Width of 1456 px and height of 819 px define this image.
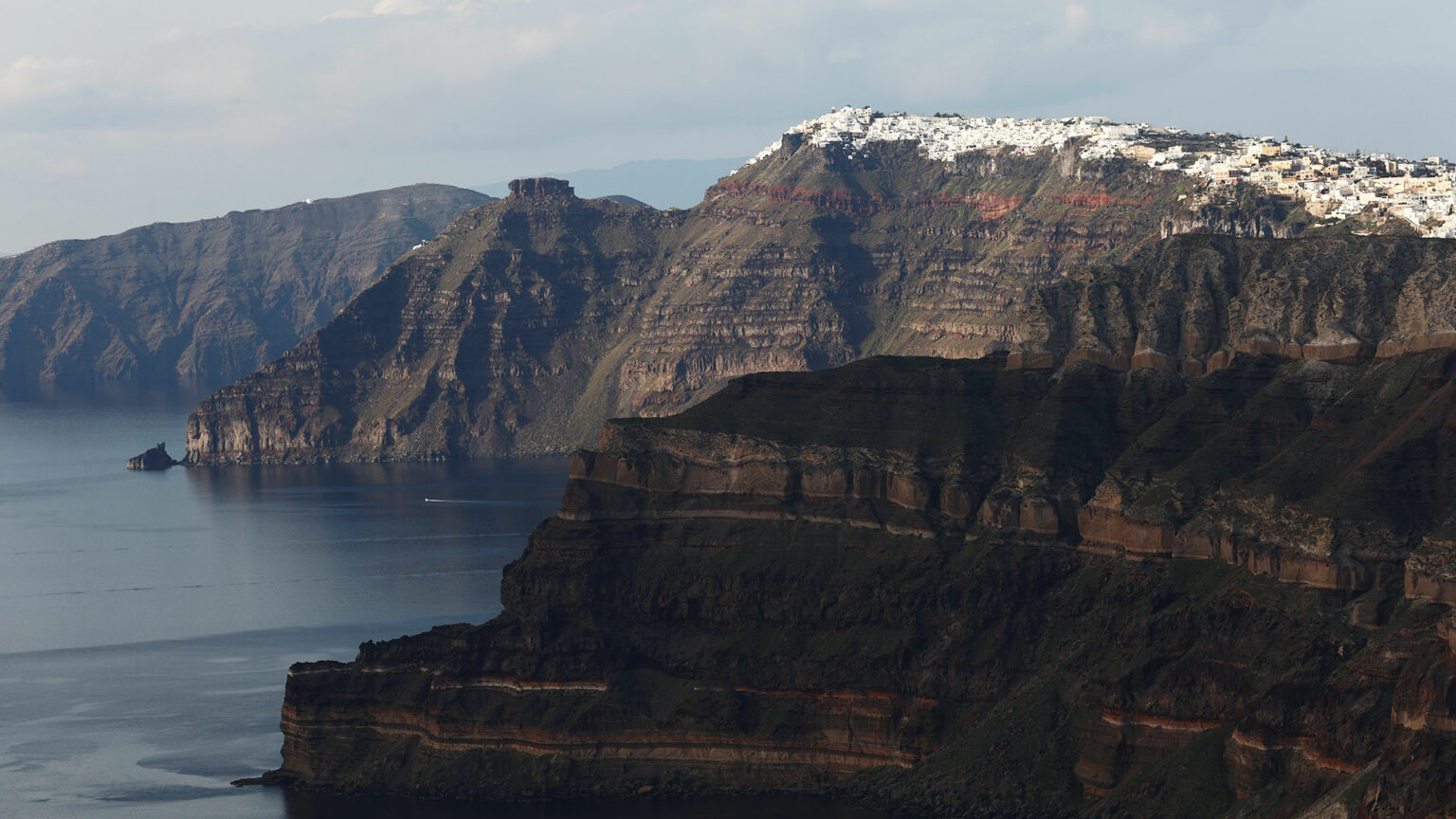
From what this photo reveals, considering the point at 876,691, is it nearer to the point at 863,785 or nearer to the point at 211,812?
the point at 863,785

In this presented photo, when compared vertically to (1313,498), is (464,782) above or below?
below

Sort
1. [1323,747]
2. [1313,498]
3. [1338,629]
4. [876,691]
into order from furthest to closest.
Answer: [876,691], [1313,498], [1338,629], [1323,747]

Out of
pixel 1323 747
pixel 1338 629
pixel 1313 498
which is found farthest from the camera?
pixel 1313 498

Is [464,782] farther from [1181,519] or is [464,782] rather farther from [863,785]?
[1181,519]

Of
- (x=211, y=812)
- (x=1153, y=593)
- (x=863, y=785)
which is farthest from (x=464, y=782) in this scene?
(x=1153, y=593)

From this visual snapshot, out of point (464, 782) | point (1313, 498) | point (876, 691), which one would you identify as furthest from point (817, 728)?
point (1313, 498)

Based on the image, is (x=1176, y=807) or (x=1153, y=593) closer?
(x=1176, y=807)

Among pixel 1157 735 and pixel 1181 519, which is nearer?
pixel 1157 735

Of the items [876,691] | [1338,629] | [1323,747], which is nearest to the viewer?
[1323,747]

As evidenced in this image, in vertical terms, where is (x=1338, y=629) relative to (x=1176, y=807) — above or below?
above
